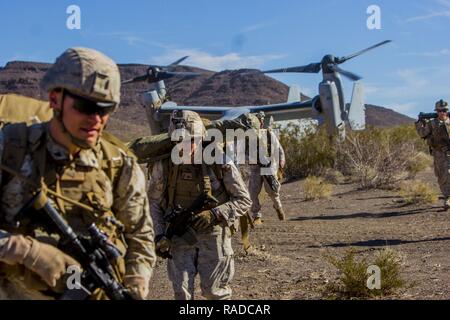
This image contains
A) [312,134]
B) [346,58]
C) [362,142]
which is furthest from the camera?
[346,58]

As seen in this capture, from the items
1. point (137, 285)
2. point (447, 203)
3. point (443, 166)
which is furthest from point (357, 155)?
point (137, 285)

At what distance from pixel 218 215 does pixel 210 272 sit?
0.42m

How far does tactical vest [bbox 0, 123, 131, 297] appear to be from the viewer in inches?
121

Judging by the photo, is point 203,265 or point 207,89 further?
point 207,89

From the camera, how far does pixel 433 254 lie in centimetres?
977

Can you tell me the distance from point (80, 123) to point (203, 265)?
263 centimetres

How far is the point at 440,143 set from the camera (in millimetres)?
13992

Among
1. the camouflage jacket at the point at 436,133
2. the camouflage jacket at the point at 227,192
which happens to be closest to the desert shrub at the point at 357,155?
the camouflage jacket at the point at 436,133

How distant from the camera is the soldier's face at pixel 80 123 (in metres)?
3.08

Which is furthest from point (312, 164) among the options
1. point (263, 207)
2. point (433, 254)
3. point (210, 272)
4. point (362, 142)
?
point (210, 272)

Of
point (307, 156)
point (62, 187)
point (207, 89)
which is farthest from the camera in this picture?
point (207, 89)

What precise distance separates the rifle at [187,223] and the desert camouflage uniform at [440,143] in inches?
369

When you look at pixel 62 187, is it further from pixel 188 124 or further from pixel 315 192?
pixel 315 192
